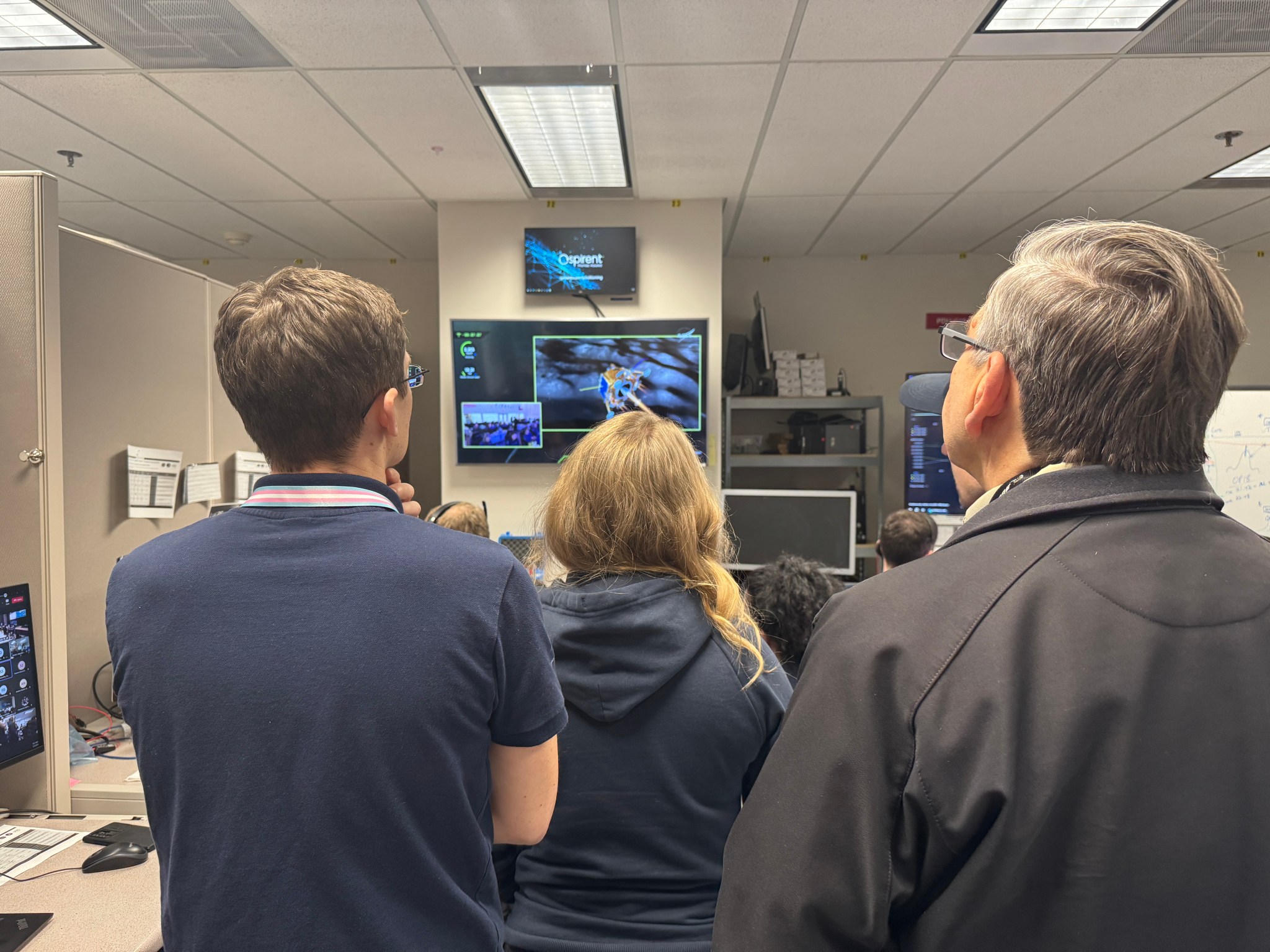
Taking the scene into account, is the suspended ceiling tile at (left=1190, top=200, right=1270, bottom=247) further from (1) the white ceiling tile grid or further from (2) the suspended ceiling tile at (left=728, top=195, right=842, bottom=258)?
(2) the suspended ceiling tile at (left=728, top=195, right=842, bottom=258)

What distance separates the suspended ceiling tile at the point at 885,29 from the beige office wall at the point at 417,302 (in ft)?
11.7

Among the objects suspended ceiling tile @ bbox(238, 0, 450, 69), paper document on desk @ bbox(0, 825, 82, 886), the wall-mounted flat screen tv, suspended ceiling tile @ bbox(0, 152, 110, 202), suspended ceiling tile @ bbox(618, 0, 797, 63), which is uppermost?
suspended ceiling tile @ bbox(0, 152, 110, 202)

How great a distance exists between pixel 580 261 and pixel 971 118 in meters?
1.96

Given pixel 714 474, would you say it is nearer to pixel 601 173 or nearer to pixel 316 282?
pixel 601 173

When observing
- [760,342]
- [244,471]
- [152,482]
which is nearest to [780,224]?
[760,342]

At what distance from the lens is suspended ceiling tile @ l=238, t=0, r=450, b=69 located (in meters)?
2.20

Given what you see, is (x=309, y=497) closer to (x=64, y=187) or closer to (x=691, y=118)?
(x=691, y=118)

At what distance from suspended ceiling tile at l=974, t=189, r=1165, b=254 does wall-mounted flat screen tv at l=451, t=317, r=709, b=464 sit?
189 cm

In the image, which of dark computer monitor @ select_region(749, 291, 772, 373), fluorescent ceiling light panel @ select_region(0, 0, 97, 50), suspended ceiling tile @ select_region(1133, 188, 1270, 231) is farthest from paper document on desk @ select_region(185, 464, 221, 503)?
suspended ceiling tile @ select_region(1133, 188, 1270, 231)

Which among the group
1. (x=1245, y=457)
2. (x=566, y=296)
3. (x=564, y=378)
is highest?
(x=566, y=296)

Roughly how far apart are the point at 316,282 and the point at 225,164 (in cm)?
331

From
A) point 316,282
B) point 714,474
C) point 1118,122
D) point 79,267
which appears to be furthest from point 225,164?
point 1118,122

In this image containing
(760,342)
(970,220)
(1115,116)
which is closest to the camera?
(1115,116)

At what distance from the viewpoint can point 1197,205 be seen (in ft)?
12.9
